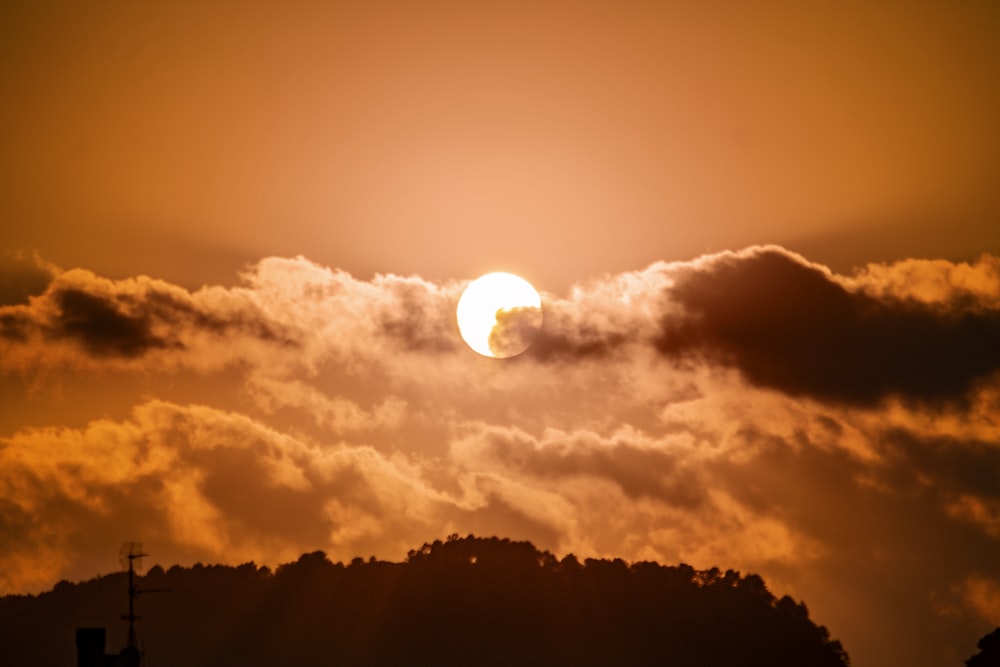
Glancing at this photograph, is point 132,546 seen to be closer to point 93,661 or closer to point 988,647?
point 93,661

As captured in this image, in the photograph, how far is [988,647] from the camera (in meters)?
136

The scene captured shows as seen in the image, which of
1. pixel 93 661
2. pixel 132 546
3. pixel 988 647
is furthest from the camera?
pixel 988 647

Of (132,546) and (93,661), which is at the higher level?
(132,546)

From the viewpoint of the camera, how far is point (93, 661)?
76.6 metres

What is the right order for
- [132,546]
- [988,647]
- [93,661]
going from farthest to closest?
[988,647] → [132,546] → [93,661]

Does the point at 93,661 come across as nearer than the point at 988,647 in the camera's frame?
Yes

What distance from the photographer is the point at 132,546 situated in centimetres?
9531

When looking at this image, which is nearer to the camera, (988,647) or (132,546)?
(132,546)

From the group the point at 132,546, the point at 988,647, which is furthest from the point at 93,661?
the point at 988,647

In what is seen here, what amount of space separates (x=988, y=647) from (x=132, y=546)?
275 ft

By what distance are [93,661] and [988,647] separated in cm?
9189

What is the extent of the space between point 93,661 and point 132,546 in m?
19.2
